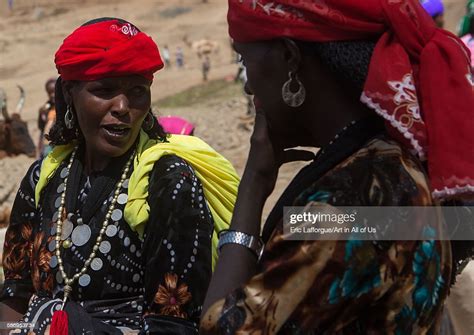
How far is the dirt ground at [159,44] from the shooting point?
13516 millimetres

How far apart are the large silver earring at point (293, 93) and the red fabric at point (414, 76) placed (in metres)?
0.10

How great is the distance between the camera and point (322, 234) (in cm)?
158

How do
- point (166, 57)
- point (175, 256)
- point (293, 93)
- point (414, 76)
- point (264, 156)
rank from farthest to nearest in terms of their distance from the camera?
1. point (166, 57)
2. point (175, 256)
3. point (264, 156)
4. point (293, 93)
5. point (414, 76)

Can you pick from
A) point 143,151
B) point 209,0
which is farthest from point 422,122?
point 209,0

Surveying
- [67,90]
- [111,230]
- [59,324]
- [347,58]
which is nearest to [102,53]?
[67,90]

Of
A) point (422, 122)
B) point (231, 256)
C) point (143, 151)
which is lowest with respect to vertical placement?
point (143, 151)

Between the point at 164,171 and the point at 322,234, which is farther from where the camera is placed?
the point at 164,171

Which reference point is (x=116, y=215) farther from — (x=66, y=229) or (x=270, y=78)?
(x=270, y=78)

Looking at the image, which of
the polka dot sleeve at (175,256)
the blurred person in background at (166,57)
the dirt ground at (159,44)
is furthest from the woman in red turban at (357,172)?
the blurred person in background at (166,57)

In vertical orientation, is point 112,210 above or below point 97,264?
above

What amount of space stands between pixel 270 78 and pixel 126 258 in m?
1.09

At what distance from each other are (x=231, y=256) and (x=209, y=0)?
138 feet

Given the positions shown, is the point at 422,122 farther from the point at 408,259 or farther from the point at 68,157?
the point at 68,157

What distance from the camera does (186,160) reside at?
2816mm
